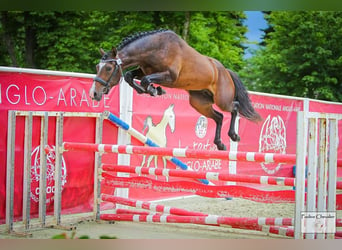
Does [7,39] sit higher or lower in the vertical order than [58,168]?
higher

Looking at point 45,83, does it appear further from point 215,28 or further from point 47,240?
point 215,28

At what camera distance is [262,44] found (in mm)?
5504

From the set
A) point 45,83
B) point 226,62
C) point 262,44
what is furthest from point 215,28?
point 45,83

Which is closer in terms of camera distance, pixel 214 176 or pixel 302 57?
pixel 214 176

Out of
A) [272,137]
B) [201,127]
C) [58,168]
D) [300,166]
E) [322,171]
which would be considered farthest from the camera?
[272,137]

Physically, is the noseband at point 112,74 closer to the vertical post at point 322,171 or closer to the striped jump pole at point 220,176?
the striped jump pole at point 220,176

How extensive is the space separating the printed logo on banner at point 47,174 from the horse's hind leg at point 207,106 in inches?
45.6

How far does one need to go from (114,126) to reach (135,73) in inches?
23.1

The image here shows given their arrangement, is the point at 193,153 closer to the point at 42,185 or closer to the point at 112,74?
the point at 112,74

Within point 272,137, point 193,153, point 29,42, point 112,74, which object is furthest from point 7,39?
point 193,153

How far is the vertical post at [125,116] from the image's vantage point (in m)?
5.00

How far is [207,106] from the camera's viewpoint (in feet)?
16.1

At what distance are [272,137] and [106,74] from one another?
2.06 metres

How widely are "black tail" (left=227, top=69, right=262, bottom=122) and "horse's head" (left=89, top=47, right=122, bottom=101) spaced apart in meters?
0.97
